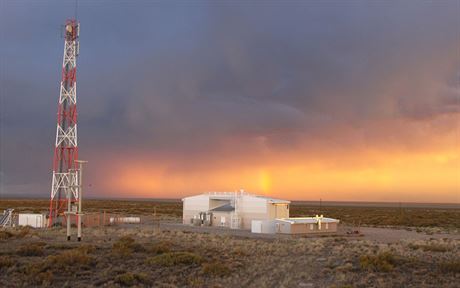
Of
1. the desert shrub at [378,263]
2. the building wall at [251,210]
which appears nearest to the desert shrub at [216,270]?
the desert shrub at [378,263]

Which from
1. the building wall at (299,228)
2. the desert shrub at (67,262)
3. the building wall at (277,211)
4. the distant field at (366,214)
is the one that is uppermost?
the building wall at (277,211)

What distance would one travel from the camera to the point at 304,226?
43.4 metres

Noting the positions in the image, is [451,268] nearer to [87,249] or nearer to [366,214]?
[87,249]

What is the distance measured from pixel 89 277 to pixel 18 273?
2.70 meters

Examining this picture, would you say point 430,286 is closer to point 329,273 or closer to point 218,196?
point 329,273

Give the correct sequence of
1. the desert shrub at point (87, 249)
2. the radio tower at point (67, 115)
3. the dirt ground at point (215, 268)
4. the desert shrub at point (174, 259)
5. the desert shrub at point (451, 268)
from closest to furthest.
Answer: the dirt ground at point (215, 268)
the desert shrub at point (451, 268)
the desert shrub at point (174, 259)
the desert shrub at point (87, 249)
the radio tower at point (67, 115)

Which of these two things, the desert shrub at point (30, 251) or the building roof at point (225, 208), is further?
the building roof at point (225, 208)

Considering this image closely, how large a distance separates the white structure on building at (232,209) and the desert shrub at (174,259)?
26694 millimetres

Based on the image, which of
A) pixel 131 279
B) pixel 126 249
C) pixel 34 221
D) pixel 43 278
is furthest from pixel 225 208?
pixel 43 278

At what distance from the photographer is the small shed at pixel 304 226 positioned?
42.4 m

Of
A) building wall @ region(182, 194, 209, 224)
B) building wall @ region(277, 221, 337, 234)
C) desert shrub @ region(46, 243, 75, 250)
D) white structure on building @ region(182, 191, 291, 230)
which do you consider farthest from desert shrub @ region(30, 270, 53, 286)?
building wall @ region(182, 194, 209, 224)

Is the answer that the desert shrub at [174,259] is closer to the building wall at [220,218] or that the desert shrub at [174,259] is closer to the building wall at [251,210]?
the building wall at [251,210]

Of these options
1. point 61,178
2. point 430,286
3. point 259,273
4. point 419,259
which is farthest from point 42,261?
point 61,178

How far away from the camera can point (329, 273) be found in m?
20.1
